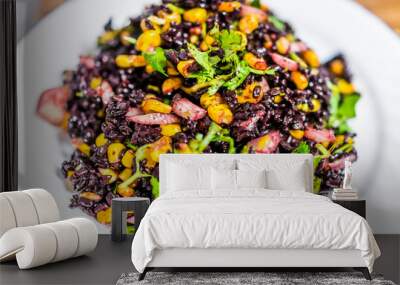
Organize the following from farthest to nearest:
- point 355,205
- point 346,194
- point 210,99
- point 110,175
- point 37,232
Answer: point 110,175
point 210,99
point 346,194
point 355,205
point 37,232

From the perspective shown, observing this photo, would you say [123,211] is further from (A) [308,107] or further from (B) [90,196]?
(A) [308,107]

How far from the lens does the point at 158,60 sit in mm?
7301

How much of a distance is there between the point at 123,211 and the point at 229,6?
95.7 inches

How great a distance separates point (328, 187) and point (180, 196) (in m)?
1.99

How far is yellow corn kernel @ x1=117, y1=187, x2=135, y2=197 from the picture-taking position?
24.1ft

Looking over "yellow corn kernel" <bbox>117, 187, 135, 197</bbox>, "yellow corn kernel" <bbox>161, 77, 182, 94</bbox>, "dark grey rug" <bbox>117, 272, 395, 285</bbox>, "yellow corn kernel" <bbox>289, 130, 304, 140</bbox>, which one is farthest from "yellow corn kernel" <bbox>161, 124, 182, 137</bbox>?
"dark grey rug" <bbox>117, 272, 395, 285</bbox>

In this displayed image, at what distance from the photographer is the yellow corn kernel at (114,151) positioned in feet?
24.1

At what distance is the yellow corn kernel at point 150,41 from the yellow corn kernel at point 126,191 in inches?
58.6

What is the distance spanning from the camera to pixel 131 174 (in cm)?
735

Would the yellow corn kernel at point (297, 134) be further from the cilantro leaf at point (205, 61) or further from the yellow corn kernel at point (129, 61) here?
the yellow corn kernel at point (129, 61)

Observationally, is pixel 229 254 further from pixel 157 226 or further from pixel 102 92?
pixel 102 92

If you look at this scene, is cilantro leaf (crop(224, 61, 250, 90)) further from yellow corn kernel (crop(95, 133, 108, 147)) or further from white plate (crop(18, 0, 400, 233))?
yellow corn kernel (crop(95, 133, 108, 147))

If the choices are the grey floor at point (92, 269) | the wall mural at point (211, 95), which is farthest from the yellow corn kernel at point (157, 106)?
the grey floor at point (92, 269)

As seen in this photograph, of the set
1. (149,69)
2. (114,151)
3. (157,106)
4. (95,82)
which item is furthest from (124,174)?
(149,69)
